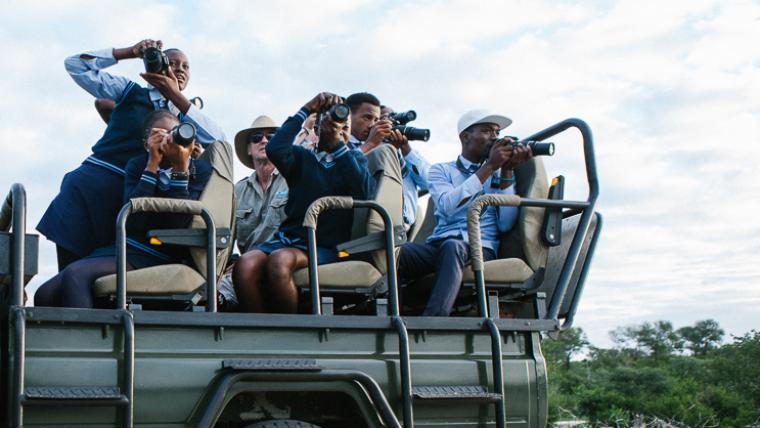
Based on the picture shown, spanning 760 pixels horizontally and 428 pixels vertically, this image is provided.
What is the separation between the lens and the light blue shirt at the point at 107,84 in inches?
198

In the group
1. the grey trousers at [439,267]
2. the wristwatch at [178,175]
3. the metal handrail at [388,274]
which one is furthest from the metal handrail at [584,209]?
the wristwatch at [178,175]

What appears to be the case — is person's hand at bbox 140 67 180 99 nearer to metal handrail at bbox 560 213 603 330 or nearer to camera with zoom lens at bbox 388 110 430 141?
camera with zoom lens at bbox 388 110 430 141

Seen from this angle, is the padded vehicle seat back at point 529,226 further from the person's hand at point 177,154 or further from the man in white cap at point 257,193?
the person's hand at point 177,154

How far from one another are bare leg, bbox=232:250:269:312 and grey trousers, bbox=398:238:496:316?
2.61ft

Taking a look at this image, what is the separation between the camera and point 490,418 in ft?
14.4

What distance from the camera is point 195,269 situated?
419 centimetres

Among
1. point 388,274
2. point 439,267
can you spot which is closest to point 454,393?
point 388,274

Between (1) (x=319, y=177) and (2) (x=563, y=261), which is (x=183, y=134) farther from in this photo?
(2) (x=563, y=261)

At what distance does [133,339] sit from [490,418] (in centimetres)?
166

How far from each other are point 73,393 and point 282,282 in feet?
3.65

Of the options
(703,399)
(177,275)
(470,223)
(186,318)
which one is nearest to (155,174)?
(177,275)

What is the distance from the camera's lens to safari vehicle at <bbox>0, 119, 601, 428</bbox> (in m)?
3.60

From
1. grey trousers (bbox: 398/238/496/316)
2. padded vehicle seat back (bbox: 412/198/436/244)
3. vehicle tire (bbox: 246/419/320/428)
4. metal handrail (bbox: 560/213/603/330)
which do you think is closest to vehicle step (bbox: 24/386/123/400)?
vehicle tire (bbox: 246/419/320/428)

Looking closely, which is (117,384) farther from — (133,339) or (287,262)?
(287,262)
